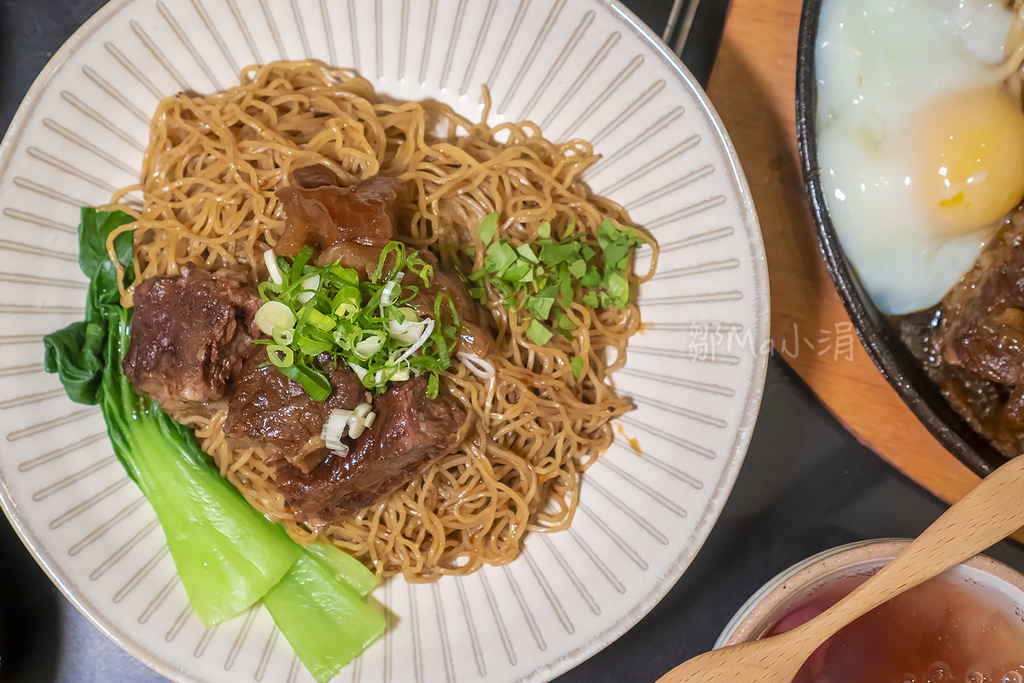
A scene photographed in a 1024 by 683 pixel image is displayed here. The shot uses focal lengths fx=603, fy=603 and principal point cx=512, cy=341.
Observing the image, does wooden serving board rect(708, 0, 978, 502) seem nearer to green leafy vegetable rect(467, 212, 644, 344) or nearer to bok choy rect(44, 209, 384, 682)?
green leafy vegetable rect(467, 212, 644, 344)

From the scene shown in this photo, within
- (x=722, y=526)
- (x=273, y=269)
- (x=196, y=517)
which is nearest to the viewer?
(x=273, y=269)

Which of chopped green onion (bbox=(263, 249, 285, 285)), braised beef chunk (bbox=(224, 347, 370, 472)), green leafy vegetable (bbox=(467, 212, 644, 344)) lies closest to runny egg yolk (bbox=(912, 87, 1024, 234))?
green leafy vegetable (bbox=(467, 212, 644, 344))

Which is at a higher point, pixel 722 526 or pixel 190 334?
pixel 722 526

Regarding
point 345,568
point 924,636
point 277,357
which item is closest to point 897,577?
point 924,636

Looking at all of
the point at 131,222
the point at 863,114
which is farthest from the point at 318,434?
the point at 863,114

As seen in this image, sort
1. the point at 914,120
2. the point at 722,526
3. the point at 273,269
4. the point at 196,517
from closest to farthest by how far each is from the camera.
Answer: the point at 273,269
the point at 914,120
the point at 196,517
the point at 722,526

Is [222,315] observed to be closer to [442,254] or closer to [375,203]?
[375,203]

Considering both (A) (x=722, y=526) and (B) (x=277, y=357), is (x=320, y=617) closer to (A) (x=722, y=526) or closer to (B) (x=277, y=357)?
(B) (x=277, y=357)
